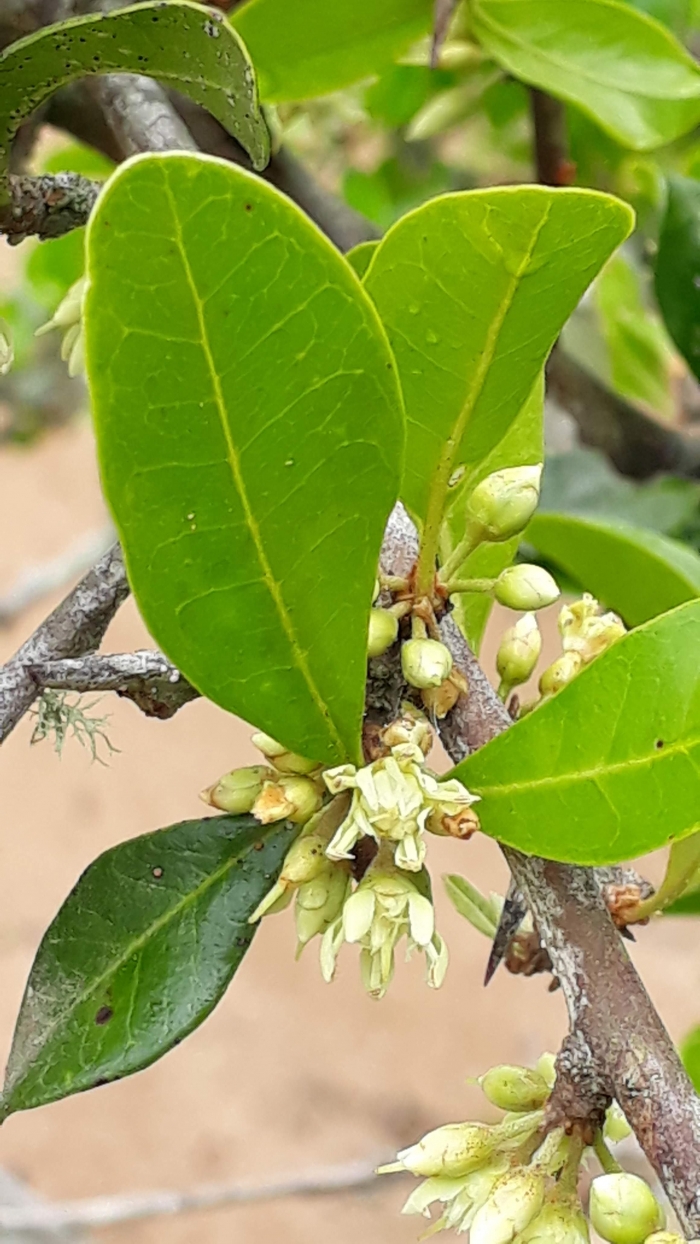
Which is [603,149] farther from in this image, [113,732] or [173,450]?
[113,732]

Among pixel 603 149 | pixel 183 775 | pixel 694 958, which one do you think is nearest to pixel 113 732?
pixel 183 775

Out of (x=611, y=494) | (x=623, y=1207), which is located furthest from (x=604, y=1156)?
(x=611, y=494)

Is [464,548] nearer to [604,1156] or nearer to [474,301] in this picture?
[474,301]

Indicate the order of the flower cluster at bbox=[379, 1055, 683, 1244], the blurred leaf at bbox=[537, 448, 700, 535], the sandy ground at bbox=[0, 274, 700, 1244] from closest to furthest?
1. the flower cluster at bbox=[379, 1055, 683, 1244]
2. the blurred leaf at bbox=[537, 448, 700, 535]
3. the sandy ground at bbox=[0, 274, 700, 1244]

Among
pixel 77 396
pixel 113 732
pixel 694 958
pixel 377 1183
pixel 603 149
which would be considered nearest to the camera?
pixel 603 149

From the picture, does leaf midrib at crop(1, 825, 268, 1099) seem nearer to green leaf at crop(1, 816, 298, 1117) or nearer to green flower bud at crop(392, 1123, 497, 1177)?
green leaf at crop(1, 816, 298, 1117)

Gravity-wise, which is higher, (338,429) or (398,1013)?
(338,429)

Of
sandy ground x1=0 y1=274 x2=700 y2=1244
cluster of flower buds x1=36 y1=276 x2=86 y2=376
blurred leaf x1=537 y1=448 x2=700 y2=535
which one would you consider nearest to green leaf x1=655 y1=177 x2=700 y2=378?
blurred leaf x1=537 y1=448 x2=700 y2=535
